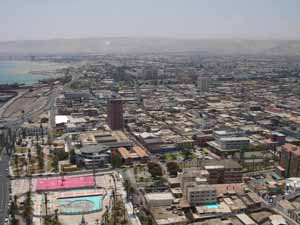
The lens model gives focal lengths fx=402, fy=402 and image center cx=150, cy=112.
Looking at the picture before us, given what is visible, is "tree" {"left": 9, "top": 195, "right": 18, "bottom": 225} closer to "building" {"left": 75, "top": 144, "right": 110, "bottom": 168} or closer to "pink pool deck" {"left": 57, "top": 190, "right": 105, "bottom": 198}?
"pink pool deck" {"left": 57, "top": 190, "right": 105, "bottom": 198}

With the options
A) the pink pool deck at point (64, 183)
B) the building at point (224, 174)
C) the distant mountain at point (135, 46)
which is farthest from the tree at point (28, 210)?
the distant mountain at point (135, 46)

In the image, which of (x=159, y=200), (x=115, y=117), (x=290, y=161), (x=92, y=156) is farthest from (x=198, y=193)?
(x=115, y=117)

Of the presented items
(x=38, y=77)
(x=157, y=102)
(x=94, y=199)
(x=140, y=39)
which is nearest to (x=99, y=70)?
(x=38, y=77)

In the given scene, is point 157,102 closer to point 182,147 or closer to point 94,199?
point 182,147

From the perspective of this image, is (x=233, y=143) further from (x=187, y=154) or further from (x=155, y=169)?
(x=155, y=169)

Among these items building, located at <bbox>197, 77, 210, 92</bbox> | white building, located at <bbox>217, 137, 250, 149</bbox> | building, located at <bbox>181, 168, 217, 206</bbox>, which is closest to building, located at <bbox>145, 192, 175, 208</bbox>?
building, located at <bbox>181, 168, 217, 206</bbox>
